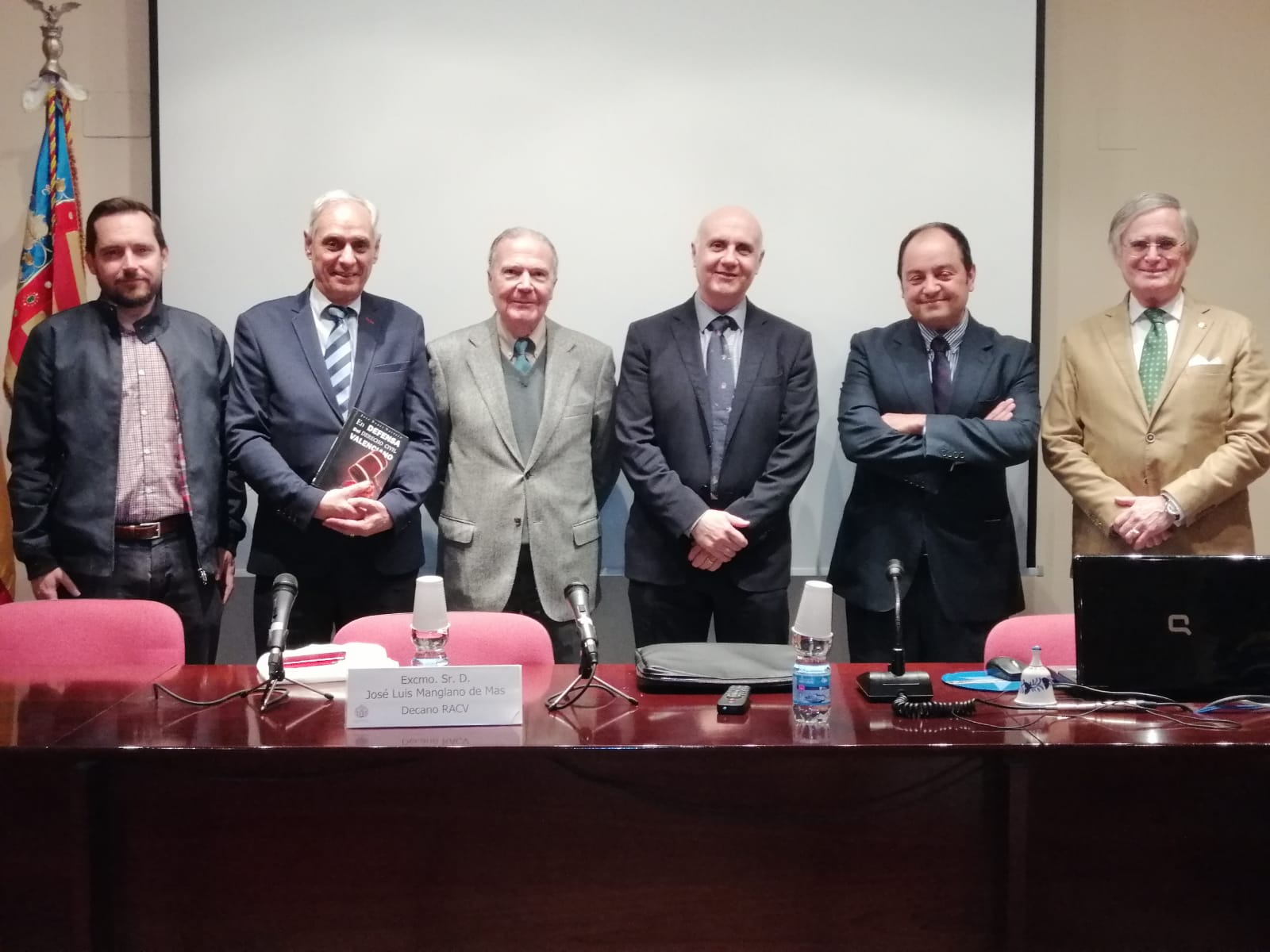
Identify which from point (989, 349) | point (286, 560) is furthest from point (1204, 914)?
point (286, 560)

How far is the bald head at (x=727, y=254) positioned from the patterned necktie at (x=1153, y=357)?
1.13 m

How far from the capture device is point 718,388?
3.28m

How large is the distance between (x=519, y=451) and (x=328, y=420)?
1.72 feet

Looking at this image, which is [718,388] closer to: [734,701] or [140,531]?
[734,701]

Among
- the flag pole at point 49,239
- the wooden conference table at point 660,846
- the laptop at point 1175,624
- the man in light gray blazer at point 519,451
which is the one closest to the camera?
the wooden conference table at point 660,846

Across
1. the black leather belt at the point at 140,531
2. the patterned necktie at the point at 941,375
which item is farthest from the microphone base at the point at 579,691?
the patterned necktie at the point at 941,375

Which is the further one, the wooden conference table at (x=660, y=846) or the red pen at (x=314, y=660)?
the red pen at (x=314, y=660)

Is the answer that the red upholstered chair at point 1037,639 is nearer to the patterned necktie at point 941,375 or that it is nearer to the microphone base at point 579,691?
the microphone base at point 579,691

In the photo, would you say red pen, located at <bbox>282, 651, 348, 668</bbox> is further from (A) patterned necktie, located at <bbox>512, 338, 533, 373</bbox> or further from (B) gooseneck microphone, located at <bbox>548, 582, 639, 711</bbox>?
(A) patterned necktie, located at <bbox>512, 338, 533, 373</bbox>

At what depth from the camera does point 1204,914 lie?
176cm

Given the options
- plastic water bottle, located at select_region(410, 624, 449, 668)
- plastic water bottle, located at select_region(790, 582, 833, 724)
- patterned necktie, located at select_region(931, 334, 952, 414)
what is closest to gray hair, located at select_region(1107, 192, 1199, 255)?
patterned necktie, located at select_region(931, 334, 952, 414)

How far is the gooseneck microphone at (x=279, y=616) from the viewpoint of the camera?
190cm

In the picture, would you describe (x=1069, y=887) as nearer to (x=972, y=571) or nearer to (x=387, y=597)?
(x=972, y=571)

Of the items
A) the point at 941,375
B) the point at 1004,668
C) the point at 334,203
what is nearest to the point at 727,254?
the point at 941,375
